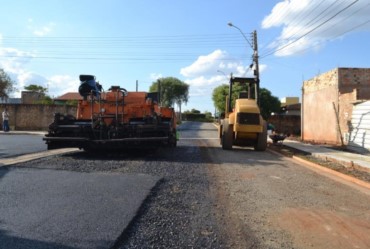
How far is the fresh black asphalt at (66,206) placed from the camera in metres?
5.25

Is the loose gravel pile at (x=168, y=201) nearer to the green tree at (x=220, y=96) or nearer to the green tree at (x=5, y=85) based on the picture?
the green tree at (x=5, y=85)

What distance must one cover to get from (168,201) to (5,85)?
51415 mm

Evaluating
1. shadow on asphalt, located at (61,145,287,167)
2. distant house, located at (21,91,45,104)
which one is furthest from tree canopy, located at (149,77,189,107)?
shadow on asphalt, located at (61,145,287,167)

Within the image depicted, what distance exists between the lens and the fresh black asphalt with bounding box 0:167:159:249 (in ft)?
17.2

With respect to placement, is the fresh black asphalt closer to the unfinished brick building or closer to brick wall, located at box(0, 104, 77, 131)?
the unfinished brick building

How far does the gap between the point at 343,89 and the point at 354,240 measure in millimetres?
19791

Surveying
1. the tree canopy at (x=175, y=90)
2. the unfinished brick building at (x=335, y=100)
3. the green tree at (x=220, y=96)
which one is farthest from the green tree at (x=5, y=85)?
the tree canopy at (x=175, y=90)

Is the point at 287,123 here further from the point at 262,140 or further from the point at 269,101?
the point at 269,101

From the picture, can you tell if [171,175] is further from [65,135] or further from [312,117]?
[312,117]

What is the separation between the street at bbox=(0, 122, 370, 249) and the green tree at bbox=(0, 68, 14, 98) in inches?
1762

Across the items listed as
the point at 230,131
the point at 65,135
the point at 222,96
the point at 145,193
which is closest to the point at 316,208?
the point at 145,193

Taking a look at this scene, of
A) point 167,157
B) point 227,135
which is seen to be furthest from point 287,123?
point 167,157

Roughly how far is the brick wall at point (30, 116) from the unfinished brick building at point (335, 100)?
20427mm

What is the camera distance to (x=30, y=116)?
37.9 m
